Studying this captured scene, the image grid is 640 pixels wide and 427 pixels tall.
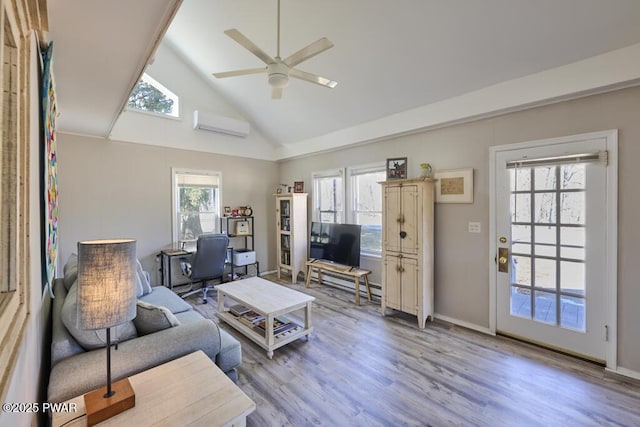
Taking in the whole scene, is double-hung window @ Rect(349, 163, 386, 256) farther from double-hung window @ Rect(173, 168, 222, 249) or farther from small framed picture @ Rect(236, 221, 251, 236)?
double-hung window @ Rect(173, 168, 222, 249)

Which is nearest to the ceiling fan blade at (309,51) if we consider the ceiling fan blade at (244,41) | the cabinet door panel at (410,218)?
the ceiling fan blade at (244,41)

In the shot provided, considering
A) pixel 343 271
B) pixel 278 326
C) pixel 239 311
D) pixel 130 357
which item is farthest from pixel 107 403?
pixel 343 271

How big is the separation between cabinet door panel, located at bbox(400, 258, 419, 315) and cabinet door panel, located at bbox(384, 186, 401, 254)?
0.69ft

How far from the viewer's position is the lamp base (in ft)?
3.75

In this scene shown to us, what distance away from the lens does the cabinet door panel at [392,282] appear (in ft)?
11.5

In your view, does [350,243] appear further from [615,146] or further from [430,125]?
[615,146]

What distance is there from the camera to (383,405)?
80.0 inches

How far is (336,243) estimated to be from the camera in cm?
446

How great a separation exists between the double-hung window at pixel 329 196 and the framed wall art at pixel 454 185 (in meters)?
1.70

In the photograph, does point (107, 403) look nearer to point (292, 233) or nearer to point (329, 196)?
point (292, 233)

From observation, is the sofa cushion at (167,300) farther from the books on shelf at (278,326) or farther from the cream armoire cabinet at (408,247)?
the cream armoire cabinet at (408,247)

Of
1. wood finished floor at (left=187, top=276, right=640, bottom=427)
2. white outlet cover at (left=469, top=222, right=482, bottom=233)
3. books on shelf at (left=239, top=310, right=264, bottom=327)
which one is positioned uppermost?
white outlet cover at (left=469, top=222, right=482, bottom=233)

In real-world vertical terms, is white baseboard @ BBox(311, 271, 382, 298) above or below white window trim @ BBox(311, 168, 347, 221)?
below

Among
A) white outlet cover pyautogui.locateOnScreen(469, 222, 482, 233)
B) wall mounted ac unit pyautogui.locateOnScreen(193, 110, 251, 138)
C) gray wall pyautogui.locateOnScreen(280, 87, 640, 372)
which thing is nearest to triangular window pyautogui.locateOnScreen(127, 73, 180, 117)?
wall mounted ac unit pyautogui.locateOnScreen(193, 110, 251, 138)
